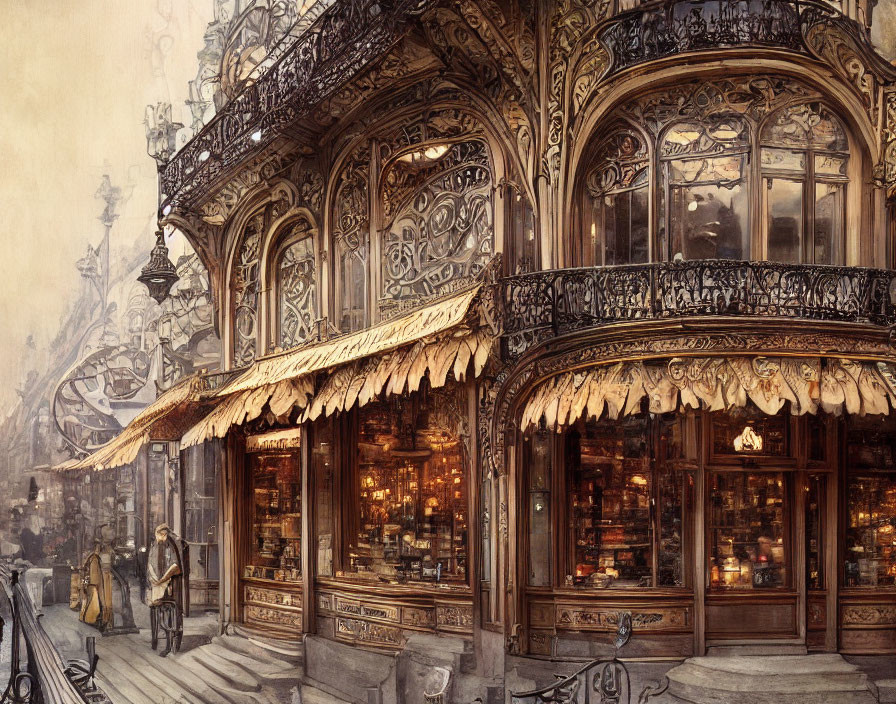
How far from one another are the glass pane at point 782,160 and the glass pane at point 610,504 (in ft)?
8.78

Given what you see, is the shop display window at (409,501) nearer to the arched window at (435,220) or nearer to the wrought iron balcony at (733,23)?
the arched window at (435,220)

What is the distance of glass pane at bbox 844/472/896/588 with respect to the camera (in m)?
9.60

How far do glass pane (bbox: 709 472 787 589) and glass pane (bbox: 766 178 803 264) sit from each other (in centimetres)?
214

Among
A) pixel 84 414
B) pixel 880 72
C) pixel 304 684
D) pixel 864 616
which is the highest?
pixel 880 72

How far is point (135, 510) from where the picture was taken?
1468 centimetres

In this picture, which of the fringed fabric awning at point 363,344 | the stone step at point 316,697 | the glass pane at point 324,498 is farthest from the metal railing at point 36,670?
the fringed fabric awning at point 363,344

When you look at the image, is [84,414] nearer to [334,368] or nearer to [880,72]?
[334,368]

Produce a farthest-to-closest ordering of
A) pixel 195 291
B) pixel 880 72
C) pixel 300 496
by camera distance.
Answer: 1. pixel 195 291
2. pixel 300 496
3. pixel 880 72

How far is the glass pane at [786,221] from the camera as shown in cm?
919

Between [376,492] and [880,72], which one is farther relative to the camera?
[376,492]

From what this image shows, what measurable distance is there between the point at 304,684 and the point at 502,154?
6.34 metres

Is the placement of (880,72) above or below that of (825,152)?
above

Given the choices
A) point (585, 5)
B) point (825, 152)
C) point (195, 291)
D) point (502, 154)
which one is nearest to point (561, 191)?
point (502, 154)

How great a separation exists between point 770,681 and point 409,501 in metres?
4.12
